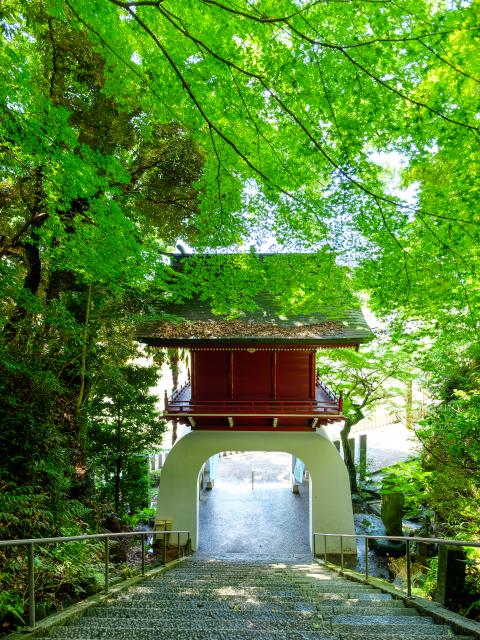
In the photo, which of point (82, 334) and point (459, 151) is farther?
point (82, 334)

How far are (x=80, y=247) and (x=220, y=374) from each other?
483 cm

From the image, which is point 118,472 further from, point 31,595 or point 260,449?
point 31,595

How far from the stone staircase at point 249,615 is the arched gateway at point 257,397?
168 inches

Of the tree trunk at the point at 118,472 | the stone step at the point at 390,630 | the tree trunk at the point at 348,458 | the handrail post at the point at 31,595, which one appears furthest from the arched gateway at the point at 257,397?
the handrail post at the point at 31,595

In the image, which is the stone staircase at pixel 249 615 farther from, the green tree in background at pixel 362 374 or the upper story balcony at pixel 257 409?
the green tree in background at pixel 362 374

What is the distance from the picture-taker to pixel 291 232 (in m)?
4.93

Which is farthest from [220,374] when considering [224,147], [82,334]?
[224,147]

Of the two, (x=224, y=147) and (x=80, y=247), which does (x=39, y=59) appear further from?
(x=224, y=147)

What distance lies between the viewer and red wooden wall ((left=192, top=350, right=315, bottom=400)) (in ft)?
30.5

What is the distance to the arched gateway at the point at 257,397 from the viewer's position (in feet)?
26.6

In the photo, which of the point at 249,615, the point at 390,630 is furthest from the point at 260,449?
the point at 390,630

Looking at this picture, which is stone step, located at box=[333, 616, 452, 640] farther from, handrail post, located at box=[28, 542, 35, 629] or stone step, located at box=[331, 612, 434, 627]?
handrail post, located at box=[28, 542, 35, 629]

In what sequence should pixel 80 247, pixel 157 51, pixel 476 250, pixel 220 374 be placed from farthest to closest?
pixel 220 374 < pixel 80 247 < pixel 157 51 < pixel 476 250

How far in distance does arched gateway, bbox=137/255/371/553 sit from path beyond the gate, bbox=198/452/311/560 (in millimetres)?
1049
